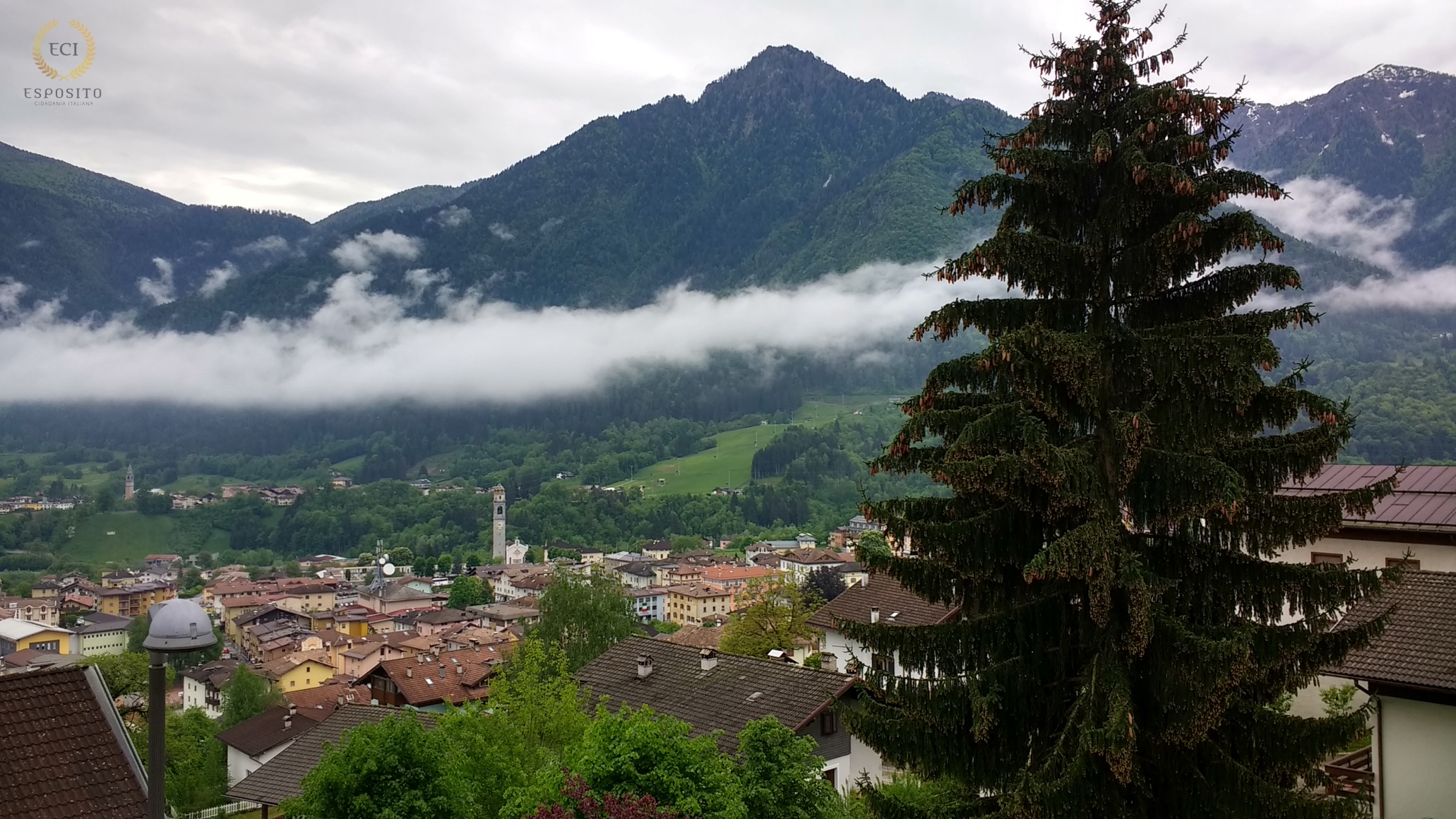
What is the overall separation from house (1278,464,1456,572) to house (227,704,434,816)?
2386 cm

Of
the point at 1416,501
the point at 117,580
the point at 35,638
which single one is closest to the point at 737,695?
the point at 1416,501

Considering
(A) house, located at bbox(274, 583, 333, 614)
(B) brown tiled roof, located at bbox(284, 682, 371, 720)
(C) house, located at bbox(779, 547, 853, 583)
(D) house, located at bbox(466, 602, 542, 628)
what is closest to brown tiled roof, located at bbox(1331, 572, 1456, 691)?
(B) brown tiled roof, located at bbox(284, 682, 371, 720)

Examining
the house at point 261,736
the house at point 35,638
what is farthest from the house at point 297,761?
the house at point 35,638

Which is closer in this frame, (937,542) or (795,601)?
(937,542)

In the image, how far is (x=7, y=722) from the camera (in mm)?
10883

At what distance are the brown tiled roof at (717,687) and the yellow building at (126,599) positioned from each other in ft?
458

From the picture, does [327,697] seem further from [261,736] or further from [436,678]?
[436,678]

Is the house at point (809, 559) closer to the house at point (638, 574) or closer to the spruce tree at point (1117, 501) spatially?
the house at point (638, 574)

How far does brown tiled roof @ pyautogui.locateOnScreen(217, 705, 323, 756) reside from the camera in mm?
45125

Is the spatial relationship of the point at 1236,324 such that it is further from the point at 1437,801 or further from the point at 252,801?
the point at 252,801

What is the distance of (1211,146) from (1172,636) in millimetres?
4934

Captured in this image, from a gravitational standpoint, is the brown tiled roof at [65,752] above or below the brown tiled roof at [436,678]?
above

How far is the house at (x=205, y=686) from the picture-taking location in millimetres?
82312

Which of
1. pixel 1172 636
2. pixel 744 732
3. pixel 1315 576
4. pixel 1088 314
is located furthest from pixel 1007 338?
pixel 744 732
